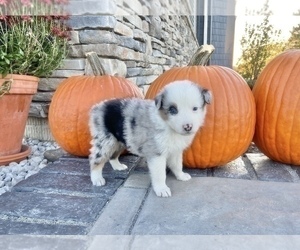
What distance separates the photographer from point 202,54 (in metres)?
1.88

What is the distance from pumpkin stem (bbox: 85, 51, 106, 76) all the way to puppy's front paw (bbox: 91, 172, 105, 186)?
835mm

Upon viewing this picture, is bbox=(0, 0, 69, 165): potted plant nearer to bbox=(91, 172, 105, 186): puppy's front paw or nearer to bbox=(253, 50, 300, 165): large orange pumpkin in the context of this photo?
bbox=(91, 172, 105, 186): puppy's front paw

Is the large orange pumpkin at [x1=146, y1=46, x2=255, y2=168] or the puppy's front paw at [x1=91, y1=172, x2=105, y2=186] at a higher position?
the large orange pumpkin at [x1=146, y1=46, x2=255, y2=168]

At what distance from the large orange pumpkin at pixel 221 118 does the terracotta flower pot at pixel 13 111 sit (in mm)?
1085

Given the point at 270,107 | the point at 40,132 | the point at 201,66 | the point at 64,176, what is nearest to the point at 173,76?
the point at 201,66

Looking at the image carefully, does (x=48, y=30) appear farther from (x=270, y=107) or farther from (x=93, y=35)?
(x=270, y=107)

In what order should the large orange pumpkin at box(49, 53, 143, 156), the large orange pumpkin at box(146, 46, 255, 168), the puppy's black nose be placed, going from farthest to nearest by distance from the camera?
the large orange pumpkin at box(49, 53, 143, 156), the large orange pumpkin at box(146, 46, 255, 168), the puppy's black nose

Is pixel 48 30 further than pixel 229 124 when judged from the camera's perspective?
Yes

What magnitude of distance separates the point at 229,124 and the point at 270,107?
32 cm

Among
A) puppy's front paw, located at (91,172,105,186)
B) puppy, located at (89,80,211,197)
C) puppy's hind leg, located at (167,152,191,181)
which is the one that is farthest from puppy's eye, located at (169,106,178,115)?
puppy's front paw, located at (91,172,105,186)

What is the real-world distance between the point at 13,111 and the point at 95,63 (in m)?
0.70

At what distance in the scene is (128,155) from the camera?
2191 millimetres

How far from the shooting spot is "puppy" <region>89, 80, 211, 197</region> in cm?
139

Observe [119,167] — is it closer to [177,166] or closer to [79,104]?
[177,166]
